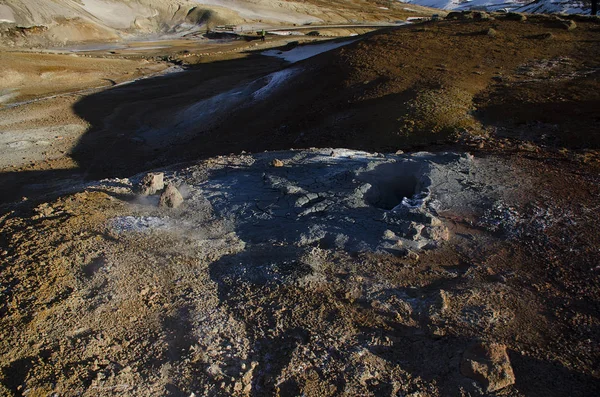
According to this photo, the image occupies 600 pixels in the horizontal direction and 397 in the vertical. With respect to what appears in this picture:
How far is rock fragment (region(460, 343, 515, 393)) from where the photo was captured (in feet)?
12.6

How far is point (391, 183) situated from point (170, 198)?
12.4 feet

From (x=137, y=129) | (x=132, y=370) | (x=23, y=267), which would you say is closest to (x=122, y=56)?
(x=137, y=129)

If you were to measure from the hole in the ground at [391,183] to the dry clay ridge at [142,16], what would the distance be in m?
44.6

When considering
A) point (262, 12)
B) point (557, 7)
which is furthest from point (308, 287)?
point (262, 12)

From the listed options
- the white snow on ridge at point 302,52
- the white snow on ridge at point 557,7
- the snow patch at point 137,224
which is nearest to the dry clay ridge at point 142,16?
the white snow on ridge at point 557,7

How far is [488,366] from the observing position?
393 cm

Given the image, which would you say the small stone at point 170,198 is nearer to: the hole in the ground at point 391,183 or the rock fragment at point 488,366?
the hole in the ground at point 391,183

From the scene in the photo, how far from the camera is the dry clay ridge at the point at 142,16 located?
136ft

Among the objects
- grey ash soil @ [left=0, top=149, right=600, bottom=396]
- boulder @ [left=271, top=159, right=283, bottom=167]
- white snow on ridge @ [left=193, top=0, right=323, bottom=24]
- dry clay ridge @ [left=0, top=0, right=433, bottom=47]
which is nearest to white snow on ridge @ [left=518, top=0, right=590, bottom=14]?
dry clay ridge @ [left=0, top=0, right=433, bottom=47]

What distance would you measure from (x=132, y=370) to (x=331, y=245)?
2886mm

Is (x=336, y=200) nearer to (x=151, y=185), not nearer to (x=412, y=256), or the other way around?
(x=412, y=256)

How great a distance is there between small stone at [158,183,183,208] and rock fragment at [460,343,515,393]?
4.89 m

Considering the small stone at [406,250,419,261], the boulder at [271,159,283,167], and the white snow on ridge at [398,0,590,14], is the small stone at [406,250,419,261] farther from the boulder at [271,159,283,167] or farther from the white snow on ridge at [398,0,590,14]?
the white snow on ridge at [398,0,590,14]

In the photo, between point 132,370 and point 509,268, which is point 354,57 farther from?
point 132,370
